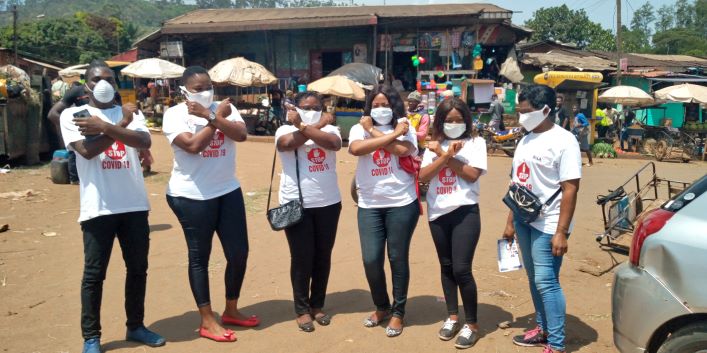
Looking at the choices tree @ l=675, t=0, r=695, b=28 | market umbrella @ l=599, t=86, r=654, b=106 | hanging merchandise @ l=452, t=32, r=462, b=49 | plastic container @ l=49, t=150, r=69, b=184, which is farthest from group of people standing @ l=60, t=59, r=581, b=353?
tree @ l=675, t=0, r=695, b=28

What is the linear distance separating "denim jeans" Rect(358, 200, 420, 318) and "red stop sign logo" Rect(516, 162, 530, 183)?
0.77 m

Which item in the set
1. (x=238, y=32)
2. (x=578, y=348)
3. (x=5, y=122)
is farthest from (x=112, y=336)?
(x=238, y=32)

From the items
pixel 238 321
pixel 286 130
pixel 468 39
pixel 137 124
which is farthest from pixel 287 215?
pixel 468 39

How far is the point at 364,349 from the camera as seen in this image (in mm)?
4289

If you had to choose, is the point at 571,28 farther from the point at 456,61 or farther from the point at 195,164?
the point at 195,164

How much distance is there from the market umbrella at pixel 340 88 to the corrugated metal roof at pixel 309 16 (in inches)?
109

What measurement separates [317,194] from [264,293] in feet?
4.70

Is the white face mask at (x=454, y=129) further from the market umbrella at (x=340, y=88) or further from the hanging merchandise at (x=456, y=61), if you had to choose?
the hanging merchandise at (x=456, y=61)

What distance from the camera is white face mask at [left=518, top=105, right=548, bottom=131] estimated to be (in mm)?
4004

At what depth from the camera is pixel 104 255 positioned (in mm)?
4062

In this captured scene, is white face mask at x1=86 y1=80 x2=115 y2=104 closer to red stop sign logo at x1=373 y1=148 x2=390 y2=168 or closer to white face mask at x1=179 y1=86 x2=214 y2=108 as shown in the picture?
white face mask at x1=179 y1=86 x2=214 y2=108

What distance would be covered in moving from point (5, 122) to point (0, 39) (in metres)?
31.1

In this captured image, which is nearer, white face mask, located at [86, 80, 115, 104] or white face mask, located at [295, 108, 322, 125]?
white face mask, located at [86, 80, 115, 104]

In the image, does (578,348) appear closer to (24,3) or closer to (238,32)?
(238,32)
